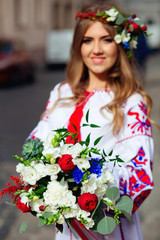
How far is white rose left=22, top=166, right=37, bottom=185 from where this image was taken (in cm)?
198

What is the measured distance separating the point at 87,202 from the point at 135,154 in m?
0.71

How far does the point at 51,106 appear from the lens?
3080mm

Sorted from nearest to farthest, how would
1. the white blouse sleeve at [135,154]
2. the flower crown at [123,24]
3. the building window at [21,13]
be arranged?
1. the white blouse sleeve at [135,154]
2. the flower crown at [123,24]
3. the building window at [21,13]

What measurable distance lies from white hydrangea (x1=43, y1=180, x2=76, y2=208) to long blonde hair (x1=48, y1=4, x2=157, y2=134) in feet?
2.56

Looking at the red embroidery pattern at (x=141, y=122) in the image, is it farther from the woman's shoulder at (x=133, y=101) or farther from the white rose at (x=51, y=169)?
the white rose at (x=51, y=169)

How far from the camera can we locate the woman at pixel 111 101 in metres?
2.56

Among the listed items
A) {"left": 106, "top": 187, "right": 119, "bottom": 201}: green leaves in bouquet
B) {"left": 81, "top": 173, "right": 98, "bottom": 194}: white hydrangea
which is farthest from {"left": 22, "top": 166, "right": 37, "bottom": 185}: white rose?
{"left": 106, "top": 187, "right": 119, "bottom": 201}: green leaves in bouquet

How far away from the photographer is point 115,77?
9.81 ft

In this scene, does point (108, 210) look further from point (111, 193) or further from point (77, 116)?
point (77, 116)

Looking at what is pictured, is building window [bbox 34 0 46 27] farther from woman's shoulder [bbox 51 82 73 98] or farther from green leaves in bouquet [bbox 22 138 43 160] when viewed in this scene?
green leaves in bouquet [bbox 22 138 43 160]

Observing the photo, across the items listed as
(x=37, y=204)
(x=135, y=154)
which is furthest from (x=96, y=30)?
(x=37, y=204)

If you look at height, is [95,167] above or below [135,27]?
below

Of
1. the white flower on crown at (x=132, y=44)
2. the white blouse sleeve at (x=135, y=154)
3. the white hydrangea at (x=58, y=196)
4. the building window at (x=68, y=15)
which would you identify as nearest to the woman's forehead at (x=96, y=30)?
the white flower on crown at (x=132, y=44)

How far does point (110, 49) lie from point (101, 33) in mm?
119
